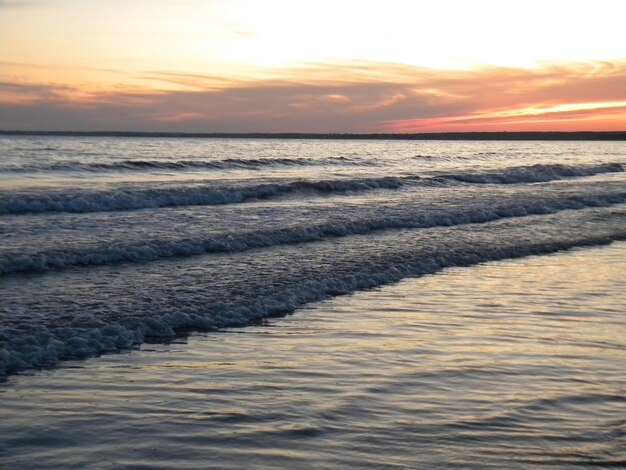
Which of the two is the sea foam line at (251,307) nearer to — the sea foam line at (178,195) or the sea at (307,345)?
the sea at (307,345)

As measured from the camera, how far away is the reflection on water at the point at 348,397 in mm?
4871

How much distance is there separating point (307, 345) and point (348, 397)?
1696 mm

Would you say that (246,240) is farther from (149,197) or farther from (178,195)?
(178,195)

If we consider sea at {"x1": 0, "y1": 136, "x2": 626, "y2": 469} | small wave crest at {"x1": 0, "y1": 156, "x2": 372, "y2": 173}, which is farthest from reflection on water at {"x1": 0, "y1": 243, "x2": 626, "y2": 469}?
small wave crest at {"x1": 0, "y1": 156, "x2": 372, "y2": 173}

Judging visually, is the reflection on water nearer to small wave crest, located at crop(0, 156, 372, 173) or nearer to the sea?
the sea

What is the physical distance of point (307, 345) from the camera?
24.8ft

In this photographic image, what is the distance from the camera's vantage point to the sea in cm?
502

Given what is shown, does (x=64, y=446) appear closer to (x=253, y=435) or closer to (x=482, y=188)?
(x=253, y=435)

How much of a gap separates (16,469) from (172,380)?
188 centimetres

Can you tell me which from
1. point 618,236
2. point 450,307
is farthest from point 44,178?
point 450,307

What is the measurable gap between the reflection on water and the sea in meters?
0.02

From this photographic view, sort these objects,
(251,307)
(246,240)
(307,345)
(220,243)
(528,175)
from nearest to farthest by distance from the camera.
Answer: (307,345)
(251,307)
(220,243)
(246,240)
(528,175)

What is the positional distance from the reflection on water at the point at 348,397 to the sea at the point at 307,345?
0.8 inches

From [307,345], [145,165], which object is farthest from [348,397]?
→ [145,165]
